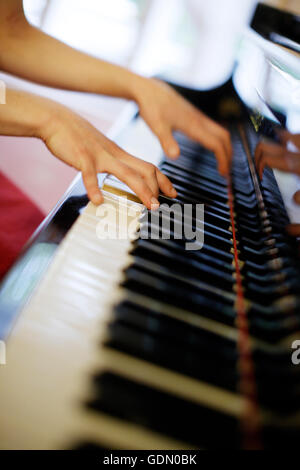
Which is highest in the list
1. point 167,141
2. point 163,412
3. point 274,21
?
point 274,21

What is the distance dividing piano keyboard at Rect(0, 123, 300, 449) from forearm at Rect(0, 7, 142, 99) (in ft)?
2.81

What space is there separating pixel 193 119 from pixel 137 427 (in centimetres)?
135

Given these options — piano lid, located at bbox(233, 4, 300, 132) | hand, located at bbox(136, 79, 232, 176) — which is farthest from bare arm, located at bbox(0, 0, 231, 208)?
piano lid, located at bbox(233, 4, 300, 132)

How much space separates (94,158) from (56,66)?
2.26ft

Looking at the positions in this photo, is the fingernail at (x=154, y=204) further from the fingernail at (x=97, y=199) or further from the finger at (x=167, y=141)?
the finger at (x=167, y=141)

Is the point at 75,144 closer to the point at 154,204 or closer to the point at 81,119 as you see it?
the point at 81,119

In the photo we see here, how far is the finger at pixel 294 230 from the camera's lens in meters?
0.81

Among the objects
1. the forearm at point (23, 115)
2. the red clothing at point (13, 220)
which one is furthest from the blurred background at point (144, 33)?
the forearm at point (23, 115)

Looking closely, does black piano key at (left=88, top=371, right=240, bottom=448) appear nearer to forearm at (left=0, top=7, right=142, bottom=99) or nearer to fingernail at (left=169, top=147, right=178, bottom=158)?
fingernail at (left=169, top=147, right=178, bottom=158)

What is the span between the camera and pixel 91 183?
99cm

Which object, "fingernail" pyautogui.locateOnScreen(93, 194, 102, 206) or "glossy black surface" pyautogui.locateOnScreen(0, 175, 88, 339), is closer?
"glossy black surface" pyautogui.locateOnScreen(0, 175, 88, 339)

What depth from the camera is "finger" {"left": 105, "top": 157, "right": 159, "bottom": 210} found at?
1018 millimetres

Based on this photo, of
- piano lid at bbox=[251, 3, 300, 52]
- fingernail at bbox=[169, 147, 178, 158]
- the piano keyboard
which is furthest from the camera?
piano lid at bbox=[251, 3, 300, 52]

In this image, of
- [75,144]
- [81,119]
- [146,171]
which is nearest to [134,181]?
[146,171]
